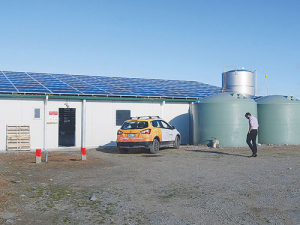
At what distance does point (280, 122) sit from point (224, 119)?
12.4 ft

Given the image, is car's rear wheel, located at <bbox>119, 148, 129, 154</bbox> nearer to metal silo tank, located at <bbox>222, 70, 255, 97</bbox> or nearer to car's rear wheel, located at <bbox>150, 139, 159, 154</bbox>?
car's rear wheel, located at <bbox>150, 139, 159, 154</bbox>

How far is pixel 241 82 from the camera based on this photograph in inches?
1077

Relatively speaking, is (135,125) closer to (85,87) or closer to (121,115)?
(121,115)

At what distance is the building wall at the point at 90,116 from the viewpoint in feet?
58.7

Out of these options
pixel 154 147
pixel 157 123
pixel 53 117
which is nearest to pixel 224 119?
pixel 157 123

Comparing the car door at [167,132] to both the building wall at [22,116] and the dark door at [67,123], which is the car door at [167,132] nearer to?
the building wall at [22,116]

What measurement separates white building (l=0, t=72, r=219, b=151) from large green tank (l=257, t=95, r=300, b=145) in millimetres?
4661

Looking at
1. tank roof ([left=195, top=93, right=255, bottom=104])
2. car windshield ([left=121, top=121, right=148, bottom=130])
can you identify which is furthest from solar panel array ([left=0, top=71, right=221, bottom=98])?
car windshield ([left=121, top=121, right=148, bottom=130])

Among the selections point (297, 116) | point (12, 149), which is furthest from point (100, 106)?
point (297, 116)

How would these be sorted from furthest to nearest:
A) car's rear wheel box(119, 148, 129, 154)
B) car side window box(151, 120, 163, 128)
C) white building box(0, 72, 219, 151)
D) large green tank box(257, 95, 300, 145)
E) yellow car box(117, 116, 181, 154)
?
large green tank box(257, 95, 300, 145) < white building box(0, 72, 219, 151) < car's rear wheel box(119, 148, 129, 154) < car side window box(151, 120, 163, 128) < yellow car box(117, 116, 181, 154)

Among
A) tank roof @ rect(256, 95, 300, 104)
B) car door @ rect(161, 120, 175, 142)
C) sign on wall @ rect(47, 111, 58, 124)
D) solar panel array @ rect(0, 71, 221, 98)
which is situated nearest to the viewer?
car door @ rect(161, 120, 175, 142)

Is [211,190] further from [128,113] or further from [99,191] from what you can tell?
[128,113]

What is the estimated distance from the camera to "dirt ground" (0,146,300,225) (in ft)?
19.3

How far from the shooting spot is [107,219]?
5.81 meters
